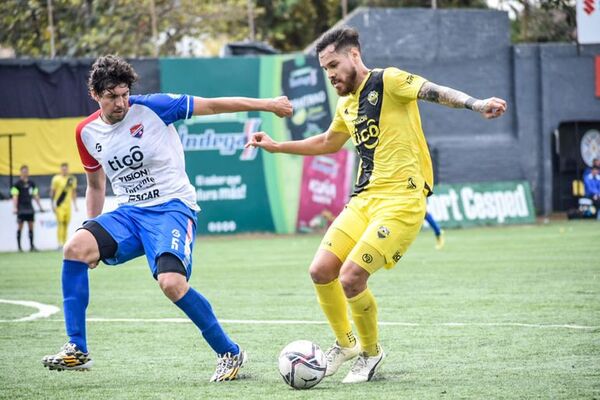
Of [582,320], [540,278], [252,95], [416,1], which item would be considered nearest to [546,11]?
[416,1]

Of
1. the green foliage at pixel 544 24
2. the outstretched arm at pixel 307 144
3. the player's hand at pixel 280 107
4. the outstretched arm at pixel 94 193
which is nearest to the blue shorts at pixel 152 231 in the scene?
the outstretched arm at pixel 94 193

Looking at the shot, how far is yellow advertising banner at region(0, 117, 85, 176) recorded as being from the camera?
995 inches

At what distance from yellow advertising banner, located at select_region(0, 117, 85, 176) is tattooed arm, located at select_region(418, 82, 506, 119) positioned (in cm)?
1921

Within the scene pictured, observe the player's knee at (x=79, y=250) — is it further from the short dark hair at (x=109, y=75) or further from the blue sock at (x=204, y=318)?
the short dark hair at (x=109, y=75)

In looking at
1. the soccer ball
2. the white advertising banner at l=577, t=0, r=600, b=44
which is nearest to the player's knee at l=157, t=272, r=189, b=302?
the soccer ball

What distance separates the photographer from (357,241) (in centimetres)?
733

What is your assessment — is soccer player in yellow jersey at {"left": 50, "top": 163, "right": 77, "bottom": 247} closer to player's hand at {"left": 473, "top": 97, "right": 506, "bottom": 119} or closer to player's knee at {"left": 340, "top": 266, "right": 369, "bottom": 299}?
player's knee at {"left": 340, "top": 266, "right": 369, "bottom": 299}

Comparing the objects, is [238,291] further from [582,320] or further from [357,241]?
[357,241]

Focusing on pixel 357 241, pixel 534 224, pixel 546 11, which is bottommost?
pixel 534 224

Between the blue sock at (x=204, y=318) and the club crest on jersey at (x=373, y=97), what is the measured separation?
1.78m

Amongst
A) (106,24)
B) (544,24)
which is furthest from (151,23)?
(544,24)

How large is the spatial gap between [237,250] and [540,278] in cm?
958

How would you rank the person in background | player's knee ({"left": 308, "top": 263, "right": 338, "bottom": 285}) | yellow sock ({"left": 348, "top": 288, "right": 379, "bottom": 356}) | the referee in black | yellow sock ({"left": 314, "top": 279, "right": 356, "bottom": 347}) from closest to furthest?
yellow sock ({"left": 348, "top": 288, "right": 379, "bottom": 356}) < player's knee ({"left": 308, "top": 263, "right": 338, "bottom": 285}) < yellow sock ({"left": 314, "top": 279, "right": 356, "bottom": 347}) < the referee in black < the person in background

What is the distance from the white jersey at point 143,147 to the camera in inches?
299
